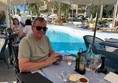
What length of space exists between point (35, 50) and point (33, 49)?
33 mm

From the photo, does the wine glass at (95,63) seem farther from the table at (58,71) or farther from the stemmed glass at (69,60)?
the stemmed glass at (69,60)

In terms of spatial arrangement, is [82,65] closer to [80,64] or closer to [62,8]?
[80,64]

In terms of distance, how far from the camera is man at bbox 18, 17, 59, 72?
5.25 ft

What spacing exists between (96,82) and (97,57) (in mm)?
413

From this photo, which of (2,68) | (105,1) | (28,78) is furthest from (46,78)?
(2,68)

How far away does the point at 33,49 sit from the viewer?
1.78 metres

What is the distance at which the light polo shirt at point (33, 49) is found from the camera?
1686 mm

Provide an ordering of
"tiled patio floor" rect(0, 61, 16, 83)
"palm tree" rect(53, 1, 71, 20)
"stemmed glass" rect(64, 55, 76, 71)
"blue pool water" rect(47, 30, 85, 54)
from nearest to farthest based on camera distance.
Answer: "stemmed glass" rect(64, 55, 76, 71) < "tiled patio floor" rect(0, 61, 16, 83) < "blue pool water" rect(47, 30, 85, 54) < "palm tree" rect(53, 1, 71, 20)

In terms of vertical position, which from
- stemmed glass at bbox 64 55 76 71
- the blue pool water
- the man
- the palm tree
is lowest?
the blue pool water

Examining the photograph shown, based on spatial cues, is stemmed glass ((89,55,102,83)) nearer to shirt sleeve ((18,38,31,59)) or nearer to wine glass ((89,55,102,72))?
wine glass ((89,55,102,72))

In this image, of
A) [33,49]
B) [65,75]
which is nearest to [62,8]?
[33,49]

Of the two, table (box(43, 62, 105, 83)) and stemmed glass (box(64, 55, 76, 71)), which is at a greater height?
stemmed glass (box(64, 55, 76, 71))

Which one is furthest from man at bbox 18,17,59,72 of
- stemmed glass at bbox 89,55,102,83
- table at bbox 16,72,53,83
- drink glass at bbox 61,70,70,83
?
stemmed glass at bbox 89,55,102,83

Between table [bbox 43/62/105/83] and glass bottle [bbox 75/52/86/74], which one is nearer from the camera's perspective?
table [bbox 43/62/105/83]
